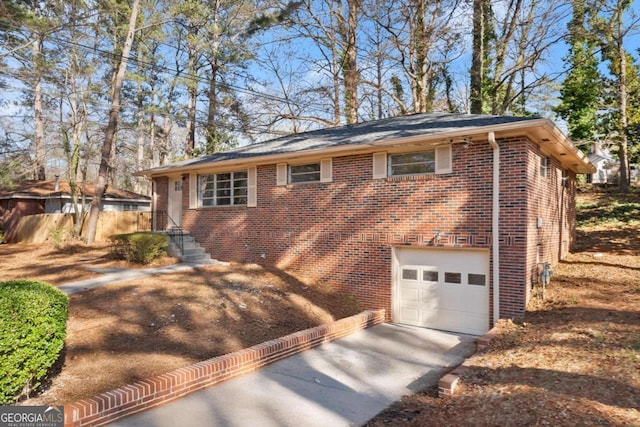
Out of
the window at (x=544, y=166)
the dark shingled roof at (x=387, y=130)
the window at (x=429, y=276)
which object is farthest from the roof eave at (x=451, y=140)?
the window at (x=429, y=276)

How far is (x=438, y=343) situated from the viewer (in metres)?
8.43

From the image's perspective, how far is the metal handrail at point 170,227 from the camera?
44.3 feet

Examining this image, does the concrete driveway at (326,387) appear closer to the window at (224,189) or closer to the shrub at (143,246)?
the window at (224,189)

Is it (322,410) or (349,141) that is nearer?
(322,410)

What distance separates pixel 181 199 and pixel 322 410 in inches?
439

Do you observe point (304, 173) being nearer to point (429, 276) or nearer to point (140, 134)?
point (429, 276)

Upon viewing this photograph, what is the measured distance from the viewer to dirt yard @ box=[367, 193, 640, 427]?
14.2ft

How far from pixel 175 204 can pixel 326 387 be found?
35.5 feet

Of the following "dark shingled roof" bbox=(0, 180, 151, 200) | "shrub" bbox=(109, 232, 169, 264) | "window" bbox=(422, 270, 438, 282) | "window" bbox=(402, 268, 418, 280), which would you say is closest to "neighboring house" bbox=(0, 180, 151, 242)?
"dark shingled roof" bbox=(0, 180, 151, 200)

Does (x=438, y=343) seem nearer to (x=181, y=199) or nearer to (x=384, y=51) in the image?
(x=181, y=199)

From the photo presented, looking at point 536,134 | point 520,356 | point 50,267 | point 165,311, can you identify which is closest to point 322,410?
point 520,356

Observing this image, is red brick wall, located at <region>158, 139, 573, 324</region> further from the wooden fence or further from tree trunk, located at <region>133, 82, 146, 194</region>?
tree trunk, located at <region>133, 82, 146, 194</region>

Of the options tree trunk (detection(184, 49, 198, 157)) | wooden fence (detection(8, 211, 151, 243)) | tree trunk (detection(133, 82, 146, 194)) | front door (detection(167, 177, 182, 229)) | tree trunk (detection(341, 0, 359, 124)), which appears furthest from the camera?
tree trunk (detection(133, 82, 146, 194))

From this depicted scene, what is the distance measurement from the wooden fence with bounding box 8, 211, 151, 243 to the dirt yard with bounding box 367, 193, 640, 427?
1839cm
